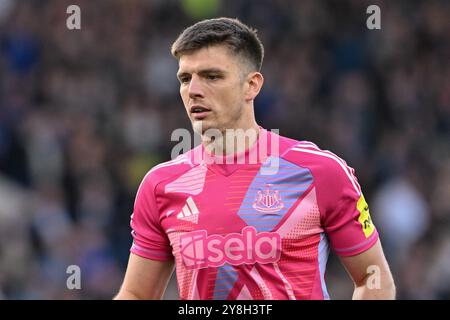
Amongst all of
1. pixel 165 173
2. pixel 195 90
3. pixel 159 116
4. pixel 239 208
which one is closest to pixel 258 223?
pixel 239 208

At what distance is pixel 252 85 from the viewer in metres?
4.75

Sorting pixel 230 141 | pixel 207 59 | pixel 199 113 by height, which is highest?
pixel 207 59

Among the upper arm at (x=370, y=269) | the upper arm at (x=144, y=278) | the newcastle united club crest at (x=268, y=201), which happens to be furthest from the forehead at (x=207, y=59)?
the upper arm at (x=370, y=269)

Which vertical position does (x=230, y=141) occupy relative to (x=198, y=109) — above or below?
below

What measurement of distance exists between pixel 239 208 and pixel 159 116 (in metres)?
7.37

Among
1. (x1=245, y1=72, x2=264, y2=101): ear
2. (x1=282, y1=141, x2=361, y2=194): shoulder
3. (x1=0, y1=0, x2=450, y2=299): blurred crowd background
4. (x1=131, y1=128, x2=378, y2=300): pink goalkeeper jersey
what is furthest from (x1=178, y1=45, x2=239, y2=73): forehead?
(x1=0, y1=0, x2=450, y2=299): blurred crowd background

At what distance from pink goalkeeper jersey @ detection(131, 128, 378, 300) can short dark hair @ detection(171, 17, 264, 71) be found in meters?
0.47

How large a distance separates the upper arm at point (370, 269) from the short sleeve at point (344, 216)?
3 cm

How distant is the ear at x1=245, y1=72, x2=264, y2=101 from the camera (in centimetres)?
471

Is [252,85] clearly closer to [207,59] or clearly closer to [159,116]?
[207,59]

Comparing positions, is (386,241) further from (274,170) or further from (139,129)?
(274,170)

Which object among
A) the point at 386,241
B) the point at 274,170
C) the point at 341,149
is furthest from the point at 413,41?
the point at 274,170

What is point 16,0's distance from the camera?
42.7 feet

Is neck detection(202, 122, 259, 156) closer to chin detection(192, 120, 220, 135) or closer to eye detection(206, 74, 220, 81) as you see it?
chin detection(192, 120, 220, 135)
